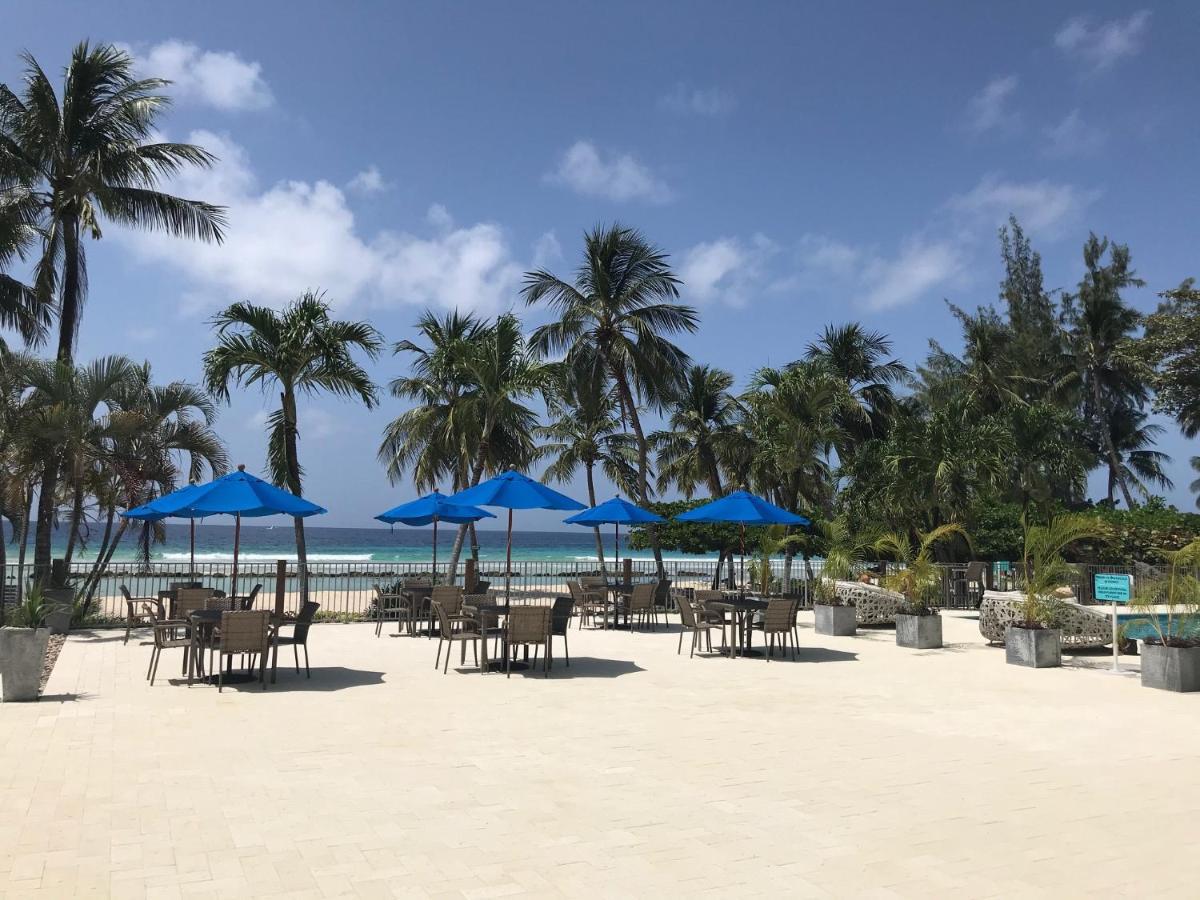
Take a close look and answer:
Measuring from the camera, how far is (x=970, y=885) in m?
4.21

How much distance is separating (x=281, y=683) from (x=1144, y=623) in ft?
39.3

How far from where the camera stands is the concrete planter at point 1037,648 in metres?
11.9

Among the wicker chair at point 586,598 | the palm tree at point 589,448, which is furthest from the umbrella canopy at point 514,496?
the palm tree at point 589,448

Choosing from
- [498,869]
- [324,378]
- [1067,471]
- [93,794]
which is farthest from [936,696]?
[1067,471]

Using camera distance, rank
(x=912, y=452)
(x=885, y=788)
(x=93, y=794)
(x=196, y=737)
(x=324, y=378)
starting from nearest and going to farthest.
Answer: (x=93, y=794), (x=885, y=788), (x=196, y=737), (x=324, y=378), (x=912, y=452)

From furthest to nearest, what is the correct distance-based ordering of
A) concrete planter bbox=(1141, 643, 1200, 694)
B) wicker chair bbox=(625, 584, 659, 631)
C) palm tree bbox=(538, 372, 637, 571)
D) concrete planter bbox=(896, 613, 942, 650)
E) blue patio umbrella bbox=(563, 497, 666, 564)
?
palm tree bbox=(538, 372, 637, 571) → blue patio umbrella bbox=(563, 497, 666, 564) → wicker chair bbox=(625, 584, 659, 631) → concrete planter bbox=(896, 613, 942, 650) → concrete planter bbox=(1141, 643, 1200, 694)

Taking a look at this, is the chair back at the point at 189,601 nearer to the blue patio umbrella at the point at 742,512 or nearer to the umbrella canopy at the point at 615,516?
the umbrella canopy at the point at 615,516

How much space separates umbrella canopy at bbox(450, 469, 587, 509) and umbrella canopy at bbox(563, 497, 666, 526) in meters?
4.16

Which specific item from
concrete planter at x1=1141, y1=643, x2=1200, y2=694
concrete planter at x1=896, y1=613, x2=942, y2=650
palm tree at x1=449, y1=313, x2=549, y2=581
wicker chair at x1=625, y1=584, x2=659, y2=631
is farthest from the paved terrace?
palm tree at x1=449, y1=313, x2=549, y2=581

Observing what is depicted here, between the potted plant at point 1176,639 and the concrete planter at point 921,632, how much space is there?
3.53 meters

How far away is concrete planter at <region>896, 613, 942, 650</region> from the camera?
45.8ft

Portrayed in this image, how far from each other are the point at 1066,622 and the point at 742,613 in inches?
186

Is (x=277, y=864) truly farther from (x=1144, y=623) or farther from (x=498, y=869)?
(x=1144, y=623)

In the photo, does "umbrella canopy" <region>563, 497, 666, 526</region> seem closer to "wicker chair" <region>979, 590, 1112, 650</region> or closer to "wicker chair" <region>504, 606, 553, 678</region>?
"wicker chair" <region>979, 590, 1112, 650</region>
